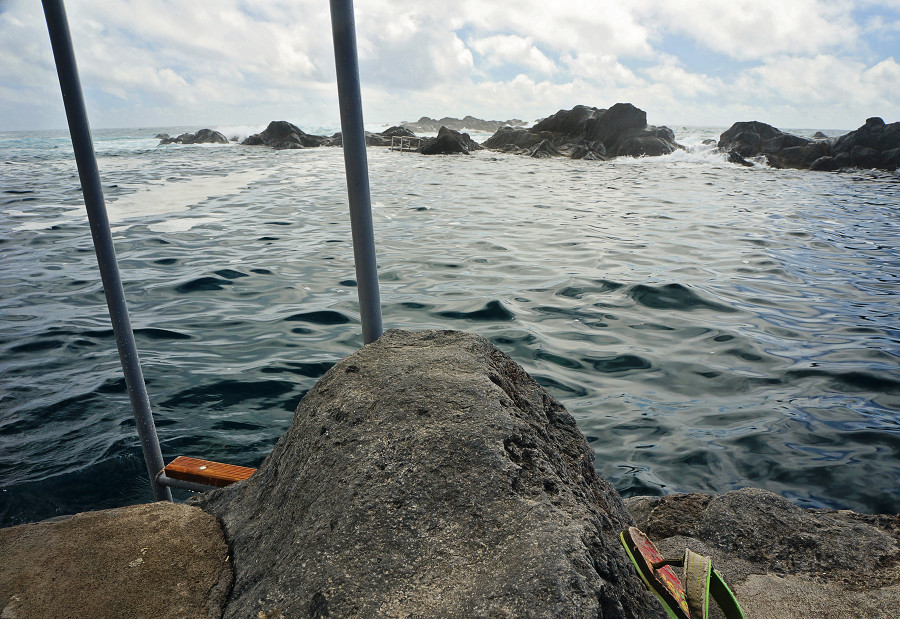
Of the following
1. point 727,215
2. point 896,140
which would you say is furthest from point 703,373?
point 896,140

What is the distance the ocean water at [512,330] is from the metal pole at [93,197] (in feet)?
4.06

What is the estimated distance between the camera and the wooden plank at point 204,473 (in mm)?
2014

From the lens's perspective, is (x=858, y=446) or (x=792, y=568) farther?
(x=858, y=446)

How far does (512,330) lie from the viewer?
511cm

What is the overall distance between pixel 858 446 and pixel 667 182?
61.4 ft

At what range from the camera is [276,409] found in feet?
12.1

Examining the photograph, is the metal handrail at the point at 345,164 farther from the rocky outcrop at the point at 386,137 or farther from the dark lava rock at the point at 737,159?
the rocky outcrop at the point at 386,137

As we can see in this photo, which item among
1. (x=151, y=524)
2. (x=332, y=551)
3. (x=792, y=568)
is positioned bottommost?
(x=792, y=568)

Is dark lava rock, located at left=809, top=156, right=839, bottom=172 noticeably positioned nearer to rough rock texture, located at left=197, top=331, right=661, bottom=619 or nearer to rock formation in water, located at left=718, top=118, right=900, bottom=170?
rock formation in water, located at left=718, top=118, right=900, bottom=170

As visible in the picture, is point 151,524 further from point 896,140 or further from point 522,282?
point 896,140

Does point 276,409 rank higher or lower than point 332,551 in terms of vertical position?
lower

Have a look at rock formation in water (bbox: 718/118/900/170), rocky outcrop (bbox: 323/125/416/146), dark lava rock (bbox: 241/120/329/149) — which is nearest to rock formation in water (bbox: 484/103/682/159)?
rock formation in water (bbox: 718/118/900/170)

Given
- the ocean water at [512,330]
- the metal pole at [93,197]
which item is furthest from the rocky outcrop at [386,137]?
the metal pole at [93,197]

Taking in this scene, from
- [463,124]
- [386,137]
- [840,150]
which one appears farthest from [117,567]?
[463,124]
